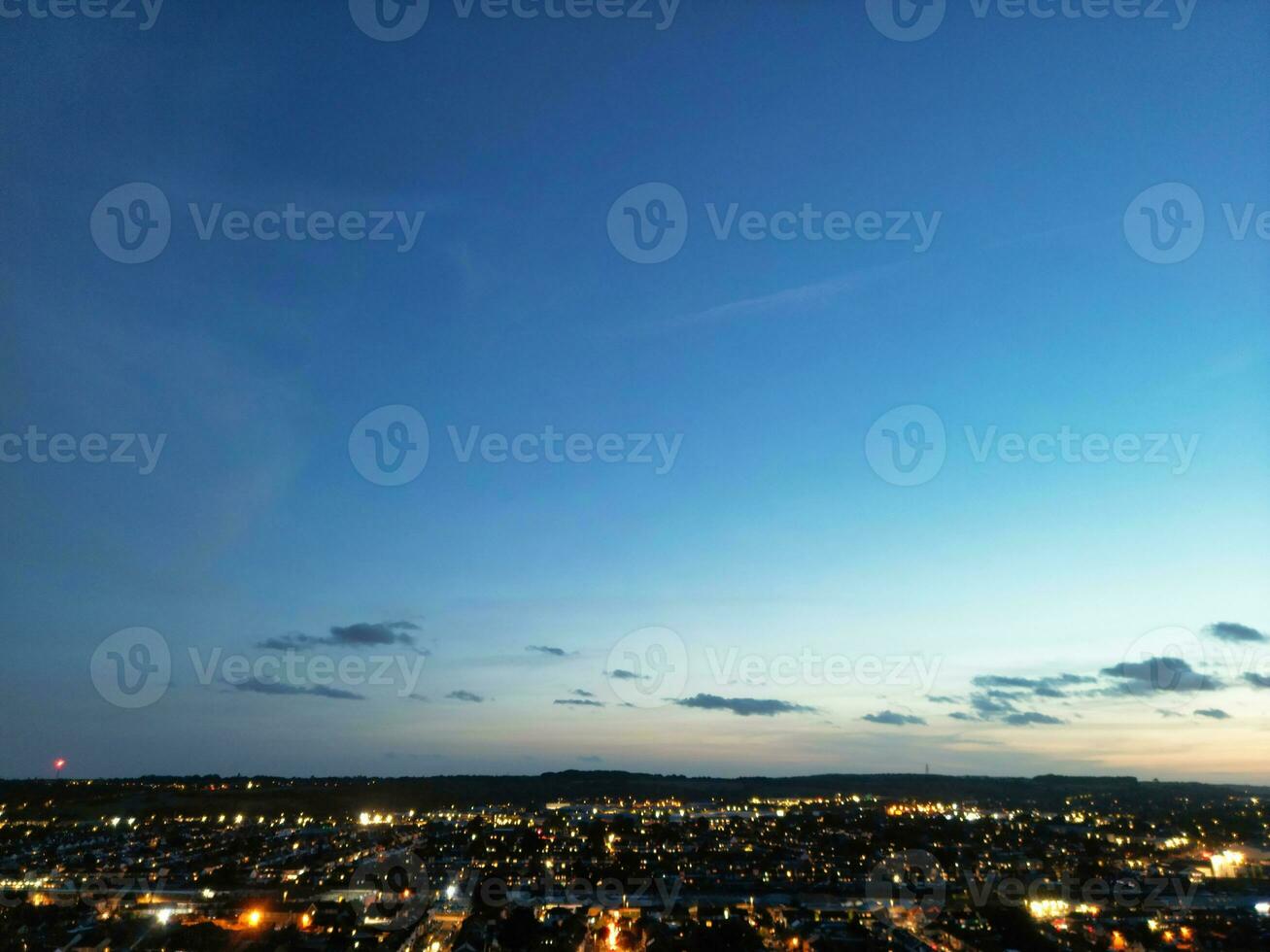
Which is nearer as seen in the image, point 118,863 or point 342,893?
point 342,893

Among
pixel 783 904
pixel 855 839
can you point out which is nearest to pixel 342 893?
pixel 783 904

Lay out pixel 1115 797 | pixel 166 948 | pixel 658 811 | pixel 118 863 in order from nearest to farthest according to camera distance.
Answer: pixel 166 948 → pixel 118 863 → pixel 658 811 → pixel 1115 797

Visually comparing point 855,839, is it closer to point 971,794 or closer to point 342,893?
point 342,893

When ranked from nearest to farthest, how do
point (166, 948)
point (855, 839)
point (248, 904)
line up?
point (166, 948)
point (248, 904)
point (855, 839)

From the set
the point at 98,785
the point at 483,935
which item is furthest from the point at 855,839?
the point at 98,785

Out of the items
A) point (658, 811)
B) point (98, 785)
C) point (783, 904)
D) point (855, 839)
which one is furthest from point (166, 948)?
point (98, 785)

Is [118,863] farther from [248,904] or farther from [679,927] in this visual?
[679,927]

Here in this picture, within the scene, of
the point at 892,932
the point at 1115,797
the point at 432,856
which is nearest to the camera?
the point at 892,932

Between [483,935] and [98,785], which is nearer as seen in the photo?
[483,935]

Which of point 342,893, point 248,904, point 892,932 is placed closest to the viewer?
point 892,932
